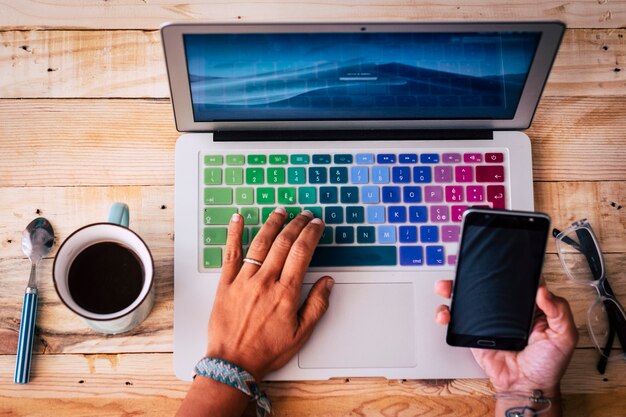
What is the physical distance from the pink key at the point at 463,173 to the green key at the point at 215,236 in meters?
0.36

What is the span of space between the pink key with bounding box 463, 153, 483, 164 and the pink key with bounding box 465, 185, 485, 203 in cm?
4

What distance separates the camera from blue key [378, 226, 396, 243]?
0.83 m

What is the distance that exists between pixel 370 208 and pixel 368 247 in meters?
0.06

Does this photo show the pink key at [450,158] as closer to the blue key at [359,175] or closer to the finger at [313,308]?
the blue key at [359,175]

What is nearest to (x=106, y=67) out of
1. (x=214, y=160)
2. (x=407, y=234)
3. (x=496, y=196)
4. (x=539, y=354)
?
(x=214, y=160)

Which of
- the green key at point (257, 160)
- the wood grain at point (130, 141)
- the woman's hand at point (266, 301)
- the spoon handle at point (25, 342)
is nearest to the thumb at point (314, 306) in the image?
the woman's hand at point (266, 301)

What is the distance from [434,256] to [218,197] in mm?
338

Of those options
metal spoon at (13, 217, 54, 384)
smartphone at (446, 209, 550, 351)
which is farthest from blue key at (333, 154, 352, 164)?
metal spoon at (13, 217, 54, 384)

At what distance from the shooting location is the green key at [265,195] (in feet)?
2.74

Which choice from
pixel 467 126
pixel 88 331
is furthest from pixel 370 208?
pixel 88 331

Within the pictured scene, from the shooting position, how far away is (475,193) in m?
0.85

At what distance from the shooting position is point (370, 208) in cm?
83

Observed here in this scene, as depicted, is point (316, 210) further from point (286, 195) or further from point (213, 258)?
point (213, 258)

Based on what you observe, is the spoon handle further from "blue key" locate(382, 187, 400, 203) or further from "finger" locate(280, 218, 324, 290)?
"blue key" locate(382, 187, 400, 203)
